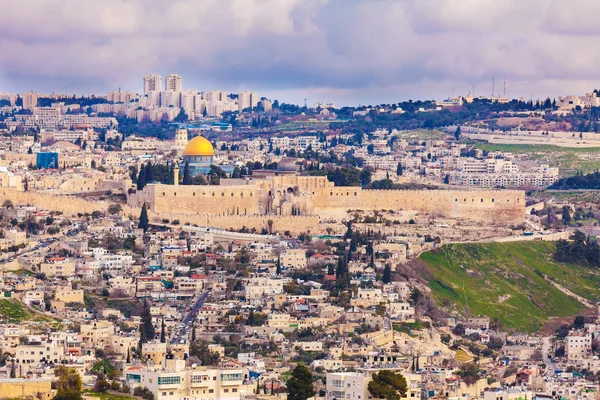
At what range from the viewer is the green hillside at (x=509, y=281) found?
216 feet

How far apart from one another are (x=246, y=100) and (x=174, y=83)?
5740 millimetres

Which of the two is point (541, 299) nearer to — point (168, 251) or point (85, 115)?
point (168, 251)

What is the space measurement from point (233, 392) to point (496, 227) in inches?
1608

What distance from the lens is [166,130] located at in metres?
131

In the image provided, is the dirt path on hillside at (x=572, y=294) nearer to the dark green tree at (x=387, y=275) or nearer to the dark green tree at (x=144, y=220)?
the dark green tree at (x=387, y=275)

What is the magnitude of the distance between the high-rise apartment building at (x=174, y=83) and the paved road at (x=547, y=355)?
318 feet

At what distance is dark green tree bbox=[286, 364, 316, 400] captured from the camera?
129 ft

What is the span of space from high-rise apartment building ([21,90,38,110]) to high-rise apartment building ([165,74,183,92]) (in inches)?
564

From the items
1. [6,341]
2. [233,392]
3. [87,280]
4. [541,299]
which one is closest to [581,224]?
[541,299]

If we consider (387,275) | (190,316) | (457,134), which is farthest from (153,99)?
(190,316)

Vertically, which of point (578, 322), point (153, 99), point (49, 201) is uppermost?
point (153, 99)

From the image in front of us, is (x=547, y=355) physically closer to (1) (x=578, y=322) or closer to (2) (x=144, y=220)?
(1) (x=578, y=322)

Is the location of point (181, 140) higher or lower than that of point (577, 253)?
higher

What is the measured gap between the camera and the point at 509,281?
232 ft
